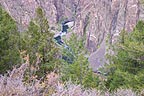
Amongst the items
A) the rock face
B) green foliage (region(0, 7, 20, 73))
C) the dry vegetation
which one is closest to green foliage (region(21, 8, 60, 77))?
green foliage (region(0, 7, 20, 73))

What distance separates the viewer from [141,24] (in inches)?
556

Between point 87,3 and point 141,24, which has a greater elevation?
point 141,24

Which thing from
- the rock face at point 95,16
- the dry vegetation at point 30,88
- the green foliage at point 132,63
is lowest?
the rock face at point 95,16

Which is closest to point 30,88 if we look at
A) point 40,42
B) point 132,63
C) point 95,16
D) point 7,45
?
point 7,45

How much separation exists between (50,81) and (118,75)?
11.4 meters

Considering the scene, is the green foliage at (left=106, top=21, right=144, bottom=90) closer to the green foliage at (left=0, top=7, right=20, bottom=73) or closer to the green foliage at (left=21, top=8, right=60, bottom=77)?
the green foliage at (left=21, top=8, right=60, bottom=77)

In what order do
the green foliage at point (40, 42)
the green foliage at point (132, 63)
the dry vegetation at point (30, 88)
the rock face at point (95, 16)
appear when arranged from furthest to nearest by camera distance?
the rock face at point (95, 16)
the green foliage at point (40, 42)
the green foliage at point (132, 63)
the dry vegetation at point (30, 88)

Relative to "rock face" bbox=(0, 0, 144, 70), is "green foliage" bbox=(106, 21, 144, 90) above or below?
above

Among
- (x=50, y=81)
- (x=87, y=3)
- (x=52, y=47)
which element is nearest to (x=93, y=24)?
(x=87, y=3)

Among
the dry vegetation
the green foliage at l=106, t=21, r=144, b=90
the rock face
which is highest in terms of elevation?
the dry vegetation

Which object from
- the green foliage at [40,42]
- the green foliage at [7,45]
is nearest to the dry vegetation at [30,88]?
the green foliage at [7,45]

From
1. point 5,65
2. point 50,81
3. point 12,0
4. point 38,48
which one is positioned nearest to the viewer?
point 50,81

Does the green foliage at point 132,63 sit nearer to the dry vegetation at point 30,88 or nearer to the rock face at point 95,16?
the dry vegetation at point 30,88

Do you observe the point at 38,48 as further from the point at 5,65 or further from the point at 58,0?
the point at 58,0
